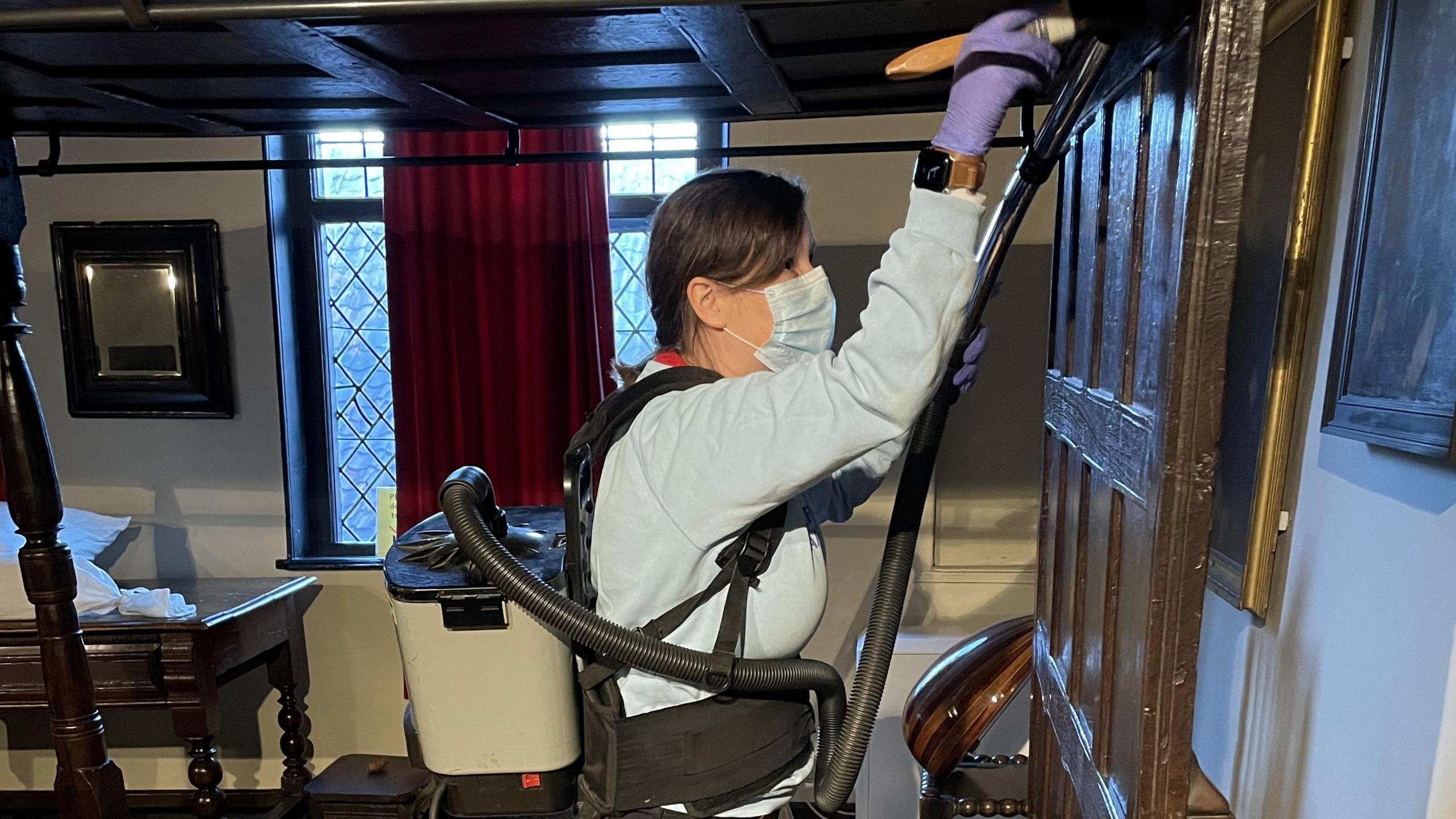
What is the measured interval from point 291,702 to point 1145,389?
2.88m

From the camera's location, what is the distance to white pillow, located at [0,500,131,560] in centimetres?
271

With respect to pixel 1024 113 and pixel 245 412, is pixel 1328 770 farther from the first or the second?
pixel 245 412

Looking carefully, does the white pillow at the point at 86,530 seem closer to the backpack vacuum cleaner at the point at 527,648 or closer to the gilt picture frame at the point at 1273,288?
the backpack vacuum cleaner at the point at 527,648

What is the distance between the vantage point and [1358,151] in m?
1.03

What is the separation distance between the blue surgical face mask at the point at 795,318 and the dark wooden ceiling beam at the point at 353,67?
649mm

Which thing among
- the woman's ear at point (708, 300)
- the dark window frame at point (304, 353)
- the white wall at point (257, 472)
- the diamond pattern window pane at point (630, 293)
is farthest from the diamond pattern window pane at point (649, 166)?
the woman's ear at point (708, 300)

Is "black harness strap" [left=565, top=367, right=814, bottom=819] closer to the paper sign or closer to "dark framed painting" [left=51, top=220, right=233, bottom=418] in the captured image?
the paper sign

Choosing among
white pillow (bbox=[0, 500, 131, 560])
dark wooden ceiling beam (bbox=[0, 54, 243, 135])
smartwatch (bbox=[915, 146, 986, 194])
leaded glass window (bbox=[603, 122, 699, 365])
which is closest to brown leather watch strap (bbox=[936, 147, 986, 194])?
smartwatch (bbox=[915, 146, 986, 194])

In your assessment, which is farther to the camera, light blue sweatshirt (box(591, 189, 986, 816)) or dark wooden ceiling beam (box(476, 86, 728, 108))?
dark wooden ceiling beam (box(476, 86, 728, 108))

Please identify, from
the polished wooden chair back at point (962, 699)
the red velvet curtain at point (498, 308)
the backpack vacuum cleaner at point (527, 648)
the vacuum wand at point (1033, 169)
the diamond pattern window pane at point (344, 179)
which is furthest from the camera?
the diamond pattern window pane at point (344, 179)

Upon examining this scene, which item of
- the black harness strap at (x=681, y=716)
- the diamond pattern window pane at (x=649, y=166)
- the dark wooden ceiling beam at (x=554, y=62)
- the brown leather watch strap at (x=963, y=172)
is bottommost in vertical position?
the black harness strap at (x=681, y=716)

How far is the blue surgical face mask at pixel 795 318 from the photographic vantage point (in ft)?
3.82

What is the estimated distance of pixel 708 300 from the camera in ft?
3.84

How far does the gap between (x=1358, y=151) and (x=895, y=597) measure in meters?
0.86
